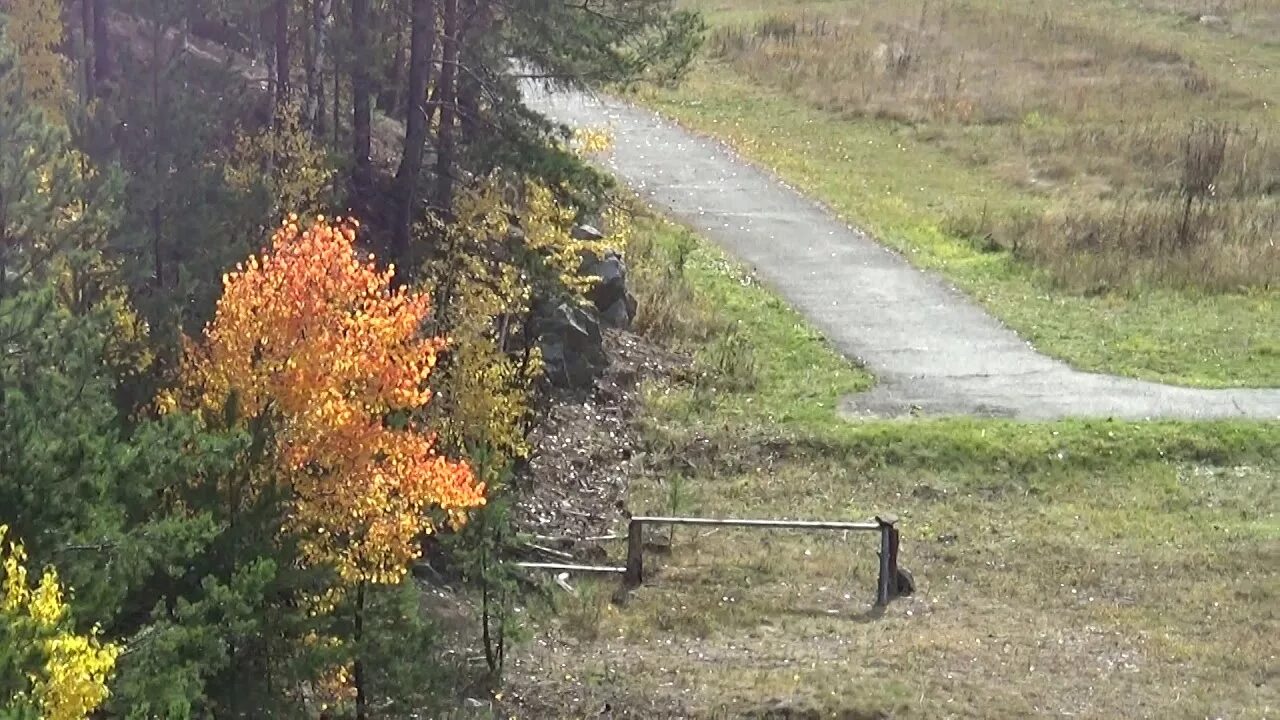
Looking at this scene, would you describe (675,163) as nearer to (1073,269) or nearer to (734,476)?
(1073,269)

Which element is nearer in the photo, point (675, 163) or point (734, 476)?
point (734, 476)

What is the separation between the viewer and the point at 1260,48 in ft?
165

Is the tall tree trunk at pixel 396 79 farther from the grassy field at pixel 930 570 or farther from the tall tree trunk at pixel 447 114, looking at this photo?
the grassy field at pixel 930 570

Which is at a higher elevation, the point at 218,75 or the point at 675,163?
the point at 218,75

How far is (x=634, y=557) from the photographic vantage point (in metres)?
16.8

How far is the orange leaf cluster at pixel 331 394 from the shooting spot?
1228cm

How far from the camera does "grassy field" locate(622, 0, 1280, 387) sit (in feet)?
84.8

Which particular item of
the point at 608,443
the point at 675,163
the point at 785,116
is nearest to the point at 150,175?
the point at 608,443

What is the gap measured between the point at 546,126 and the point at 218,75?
13.9 ft

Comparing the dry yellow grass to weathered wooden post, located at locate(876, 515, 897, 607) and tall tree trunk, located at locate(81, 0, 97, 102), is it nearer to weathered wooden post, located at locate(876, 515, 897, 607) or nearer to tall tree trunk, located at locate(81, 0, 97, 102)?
weathered wooden post, located at locate(876, 515, 897, 607)

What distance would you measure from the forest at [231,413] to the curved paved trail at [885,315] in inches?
233

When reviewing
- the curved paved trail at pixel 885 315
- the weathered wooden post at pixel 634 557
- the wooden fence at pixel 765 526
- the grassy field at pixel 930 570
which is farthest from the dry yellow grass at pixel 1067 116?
the weathered wooden post at pixel 634 557

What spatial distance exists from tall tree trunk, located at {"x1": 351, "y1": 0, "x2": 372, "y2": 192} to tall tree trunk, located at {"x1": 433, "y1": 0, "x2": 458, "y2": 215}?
984mm

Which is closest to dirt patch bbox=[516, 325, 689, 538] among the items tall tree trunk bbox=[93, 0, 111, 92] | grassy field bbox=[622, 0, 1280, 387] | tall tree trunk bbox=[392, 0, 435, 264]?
tall tree trunk bbox=[392, 0, 435, 264]
